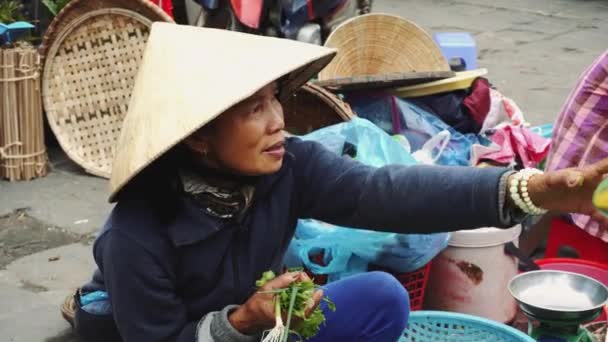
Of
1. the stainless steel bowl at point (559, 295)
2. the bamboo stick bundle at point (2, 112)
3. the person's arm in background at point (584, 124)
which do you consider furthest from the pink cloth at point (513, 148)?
the bamboo stick bundle at point (2, 112)

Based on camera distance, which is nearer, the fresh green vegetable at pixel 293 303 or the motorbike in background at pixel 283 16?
the fresh green vegetable at pixel 293 303

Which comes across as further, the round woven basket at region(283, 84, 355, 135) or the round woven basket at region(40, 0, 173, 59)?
the round woven basket at region(40, 0, 173, 59)

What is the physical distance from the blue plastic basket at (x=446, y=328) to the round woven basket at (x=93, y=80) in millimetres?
2227

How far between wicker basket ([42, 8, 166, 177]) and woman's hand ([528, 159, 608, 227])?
120 inches

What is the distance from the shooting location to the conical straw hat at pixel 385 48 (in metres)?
4.57

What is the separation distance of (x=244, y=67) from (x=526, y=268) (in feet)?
5.40

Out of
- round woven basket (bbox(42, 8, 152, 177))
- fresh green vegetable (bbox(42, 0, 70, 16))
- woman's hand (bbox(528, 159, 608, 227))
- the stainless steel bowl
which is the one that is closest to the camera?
woman's hand (bbox(528, 159, 608, 227))

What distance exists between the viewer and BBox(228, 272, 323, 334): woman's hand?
1964 millimetres

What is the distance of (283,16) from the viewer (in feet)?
17.1

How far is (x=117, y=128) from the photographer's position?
482cm

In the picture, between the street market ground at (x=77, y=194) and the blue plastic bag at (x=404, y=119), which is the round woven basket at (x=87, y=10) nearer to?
the street market ground at (x=77, y=194)

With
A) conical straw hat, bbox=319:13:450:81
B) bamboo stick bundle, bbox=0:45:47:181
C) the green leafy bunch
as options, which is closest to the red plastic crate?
conical straw hat, bbox=319:13:450:81

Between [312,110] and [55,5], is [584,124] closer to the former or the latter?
[312,110]

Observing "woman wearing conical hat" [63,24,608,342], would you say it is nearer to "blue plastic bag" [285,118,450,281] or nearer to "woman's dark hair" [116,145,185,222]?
"woman's dark hair" [116,145,185,222]
